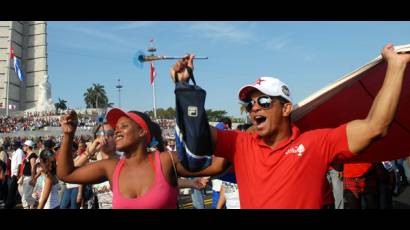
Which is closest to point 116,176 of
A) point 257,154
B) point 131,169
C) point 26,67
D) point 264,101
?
point 131,169

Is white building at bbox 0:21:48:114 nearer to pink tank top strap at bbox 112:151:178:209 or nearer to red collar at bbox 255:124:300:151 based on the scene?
pink tank top strap at bbox 112:151:178:209

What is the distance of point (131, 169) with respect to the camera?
3475 mm

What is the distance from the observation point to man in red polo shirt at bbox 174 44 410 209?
2500 millimetres

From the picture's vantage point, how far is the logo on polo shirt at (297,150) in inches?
109

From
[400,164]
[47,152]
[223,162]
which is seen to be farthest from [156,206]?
[400,164]

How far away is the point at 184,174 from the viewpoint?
339 cm

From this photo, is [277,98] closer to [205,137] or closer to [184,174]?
[205,137]

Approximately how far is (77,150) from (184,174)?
694 centimetres

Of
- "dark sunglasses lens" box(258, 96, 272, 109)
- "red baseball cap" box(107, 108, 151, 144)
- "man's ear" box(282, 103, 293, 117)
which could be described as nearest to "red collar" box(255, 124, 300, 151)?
"man's ear" box(282, 103, 293, 117)

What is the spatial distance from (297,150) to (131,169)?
1329mm

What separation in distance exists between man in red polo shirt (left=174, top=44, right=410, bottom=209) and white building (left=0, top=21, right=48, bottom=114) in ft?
272

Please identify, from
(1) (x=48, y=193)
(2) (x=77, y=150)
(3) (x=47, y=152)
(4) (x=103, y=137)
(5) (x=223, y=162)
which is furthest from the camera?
(2) (x=77, y=150)

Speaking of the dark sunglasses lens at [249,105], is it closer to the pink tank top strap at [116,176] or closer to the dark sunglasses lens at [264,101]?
the dark sunglasses lens at [264,101]
